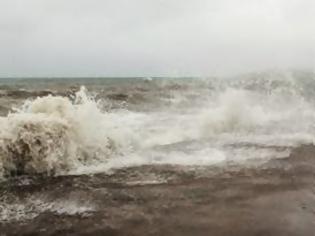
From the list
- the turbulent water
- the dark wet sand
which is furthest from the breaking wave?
the dark wet sand

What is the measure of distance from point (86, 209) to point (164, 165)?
3574 millimetres

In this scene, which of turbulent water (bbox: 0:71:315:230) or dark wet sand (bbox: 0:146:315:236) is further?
turbulent water (bbox: 0:71:315:230)

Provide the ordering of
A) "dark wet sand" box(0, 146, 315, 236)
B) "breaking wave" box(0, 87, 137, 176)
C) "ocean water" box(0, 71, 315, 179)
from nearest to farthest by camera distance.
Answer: "dark wet sand" box(0, 146, 315, 236) → "breaking wave" box(0, 87, 137, 176) → "ocean water" box(0, 71, 315, 179)

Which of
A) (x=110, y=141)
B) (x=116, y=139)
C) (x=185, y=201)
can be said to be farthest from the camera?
(x=116, y=139)

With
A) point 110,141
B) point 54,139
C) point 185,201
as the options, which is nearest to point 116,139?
point 110,141

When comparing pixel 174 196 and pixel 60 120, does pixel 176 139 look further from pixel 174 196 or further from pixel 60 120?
pixel 174 196

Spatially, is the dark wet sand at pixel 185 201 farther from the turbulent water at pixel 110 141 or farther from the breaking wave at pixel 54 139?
the breaking wave at pixel 54 139

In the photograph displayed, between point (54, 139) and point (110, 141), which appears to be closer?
point (54, 139)

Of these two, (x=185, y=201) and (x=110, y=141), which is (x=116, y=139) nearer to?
(x=110, y=141)

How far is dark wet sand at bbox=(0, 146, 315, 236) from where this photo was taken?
6746 millimetres

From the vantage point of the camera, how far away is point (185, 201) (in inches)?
318

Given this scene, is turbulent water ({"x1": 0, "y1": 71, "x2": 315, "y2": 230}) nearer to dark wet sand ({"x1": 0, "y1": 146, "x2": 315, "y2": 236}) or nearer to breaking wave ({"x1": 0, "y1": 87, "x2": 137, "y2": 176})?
breaking wave ({"x1": 0, "y1": 87, "x2": 137, "y2": 176})

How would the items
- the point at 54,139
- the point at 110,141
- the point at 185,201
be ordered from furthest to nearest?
1. the point at 110,141
2. the point at 54,139
3. the point at 185,201

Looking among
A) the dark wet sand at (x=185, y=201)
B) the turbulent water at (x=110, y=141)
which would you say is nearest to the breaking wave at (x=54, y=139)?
the turbulent water at (x=110, y=141)
